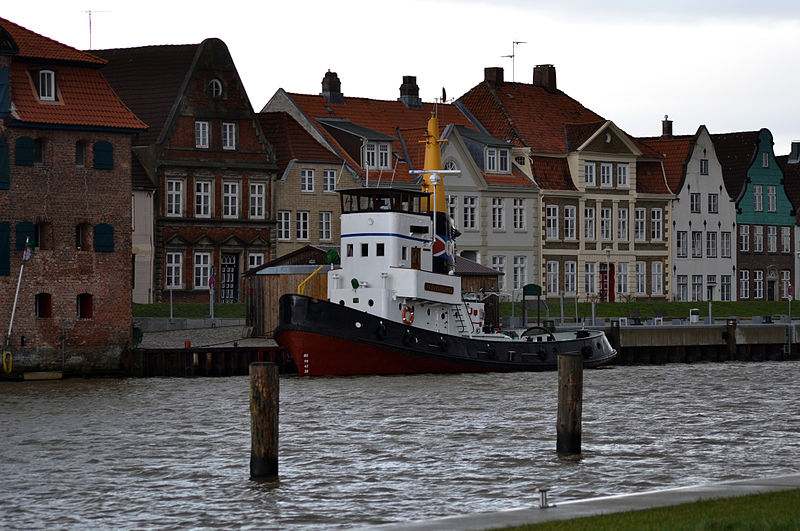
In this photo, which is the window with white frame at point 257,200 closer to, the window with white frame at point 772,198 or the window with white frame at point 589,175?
the window with white frame at point 589,175

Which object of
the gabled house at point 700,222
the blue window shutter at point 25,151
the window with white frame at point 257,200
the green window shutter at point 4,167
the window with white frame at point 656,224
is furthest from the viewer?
the gabled house at point 700,222

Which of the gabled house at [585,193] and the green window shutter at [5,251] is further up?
the gabled house at [585,193]

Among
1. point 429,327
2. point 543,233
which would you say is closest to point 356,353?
point 429,327

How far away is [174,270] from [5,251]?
69.3 ft

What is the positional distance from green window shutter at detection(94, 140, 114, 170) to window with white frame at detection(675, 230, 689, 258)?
46032 millimetres

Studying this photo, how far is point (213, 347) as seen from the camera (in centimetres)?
5816

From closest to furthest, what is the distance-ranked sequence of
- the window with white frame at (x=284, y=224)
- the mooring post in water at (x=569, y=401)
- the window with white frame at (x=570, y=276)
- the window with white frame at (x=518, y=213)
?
the mooring post in water at (x=569, y=401)
the window with white frame at (x=284, y=224)
the window with white frame at (x=518, y=213)
the window with white frame at (x=570, y=276)

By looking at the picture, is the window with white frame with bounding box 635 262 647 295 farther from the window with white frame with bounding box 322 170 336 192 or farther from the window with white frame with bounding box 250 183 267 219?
the window with white frame with bounding box 250 183 267 219

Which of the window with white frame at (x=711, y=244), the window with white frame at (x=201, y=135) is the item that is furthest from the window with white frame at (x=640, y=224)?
the window with white frame at (x=201, y=135)

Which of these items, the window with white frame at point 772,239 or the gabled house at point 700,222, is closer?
the gabled house at point 700,222

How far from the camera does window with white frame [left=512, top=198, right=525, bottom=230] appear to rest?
8969cm

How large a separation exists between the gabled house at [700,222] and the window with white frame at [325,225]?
23.1 meters

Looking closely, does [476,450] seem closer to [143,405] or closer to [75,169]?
[143,405]

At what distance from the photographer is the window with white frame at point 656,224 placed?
96.1 metres
